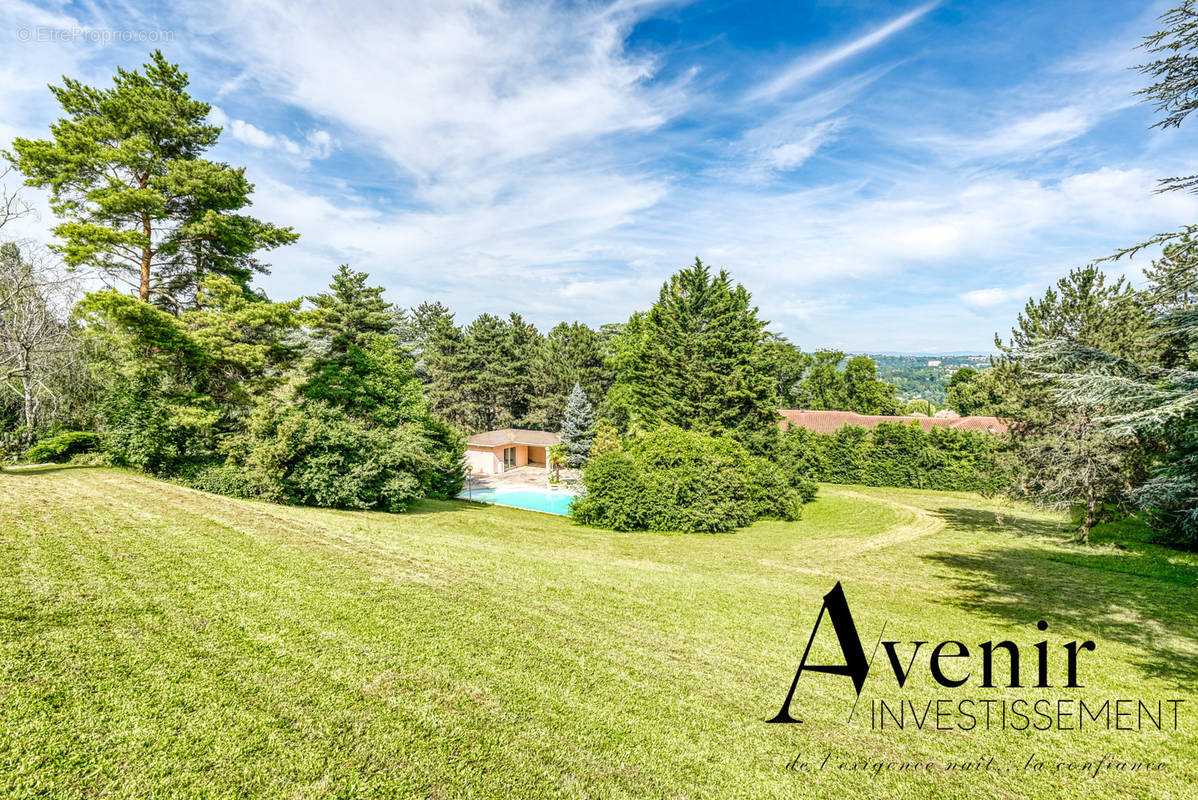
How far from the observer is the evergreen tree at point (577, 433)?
30.9 m

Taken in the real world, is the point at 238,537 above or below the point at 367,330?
below

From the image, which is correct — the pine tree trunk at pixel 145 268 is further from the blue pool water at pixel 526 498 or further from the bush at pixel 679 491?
the bush at pixel 679 491

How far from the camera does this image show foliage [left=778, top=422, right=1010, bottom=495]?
23922 millimetres

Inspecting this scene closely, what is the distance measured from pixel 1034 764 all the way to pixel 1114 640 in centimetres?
455

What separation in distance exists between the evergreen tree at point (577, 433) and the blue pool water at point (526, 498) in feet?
16.4

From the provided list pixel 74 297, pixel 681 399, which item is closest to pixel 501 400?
pixel 681 399

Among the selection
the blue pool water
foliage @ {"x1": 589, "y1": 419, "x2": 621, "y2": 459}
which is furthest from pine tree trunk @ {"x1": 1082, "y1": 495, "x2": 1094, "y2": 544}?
foliage @ {"x1": 589, "y1": 419, "x2": 621, "y2": 459}

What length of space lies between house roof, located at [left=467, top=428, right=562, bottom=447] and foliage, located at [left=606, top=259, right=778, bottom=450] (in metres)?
10.4

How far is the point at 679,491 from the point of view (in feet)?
51.6

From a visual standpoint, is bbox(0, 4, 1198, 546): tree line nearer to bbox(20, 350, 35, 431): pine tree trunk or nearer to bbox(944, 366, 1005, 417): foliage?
bbox(20, 350, 35, 431): pine tree trunk

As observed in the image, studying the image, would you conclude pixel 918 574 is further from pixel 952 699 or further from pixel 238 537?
pixel 238 537

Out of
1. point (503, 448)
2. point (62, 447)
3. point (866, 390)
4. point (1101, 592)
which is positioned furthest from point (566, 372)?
point (1101, 592)

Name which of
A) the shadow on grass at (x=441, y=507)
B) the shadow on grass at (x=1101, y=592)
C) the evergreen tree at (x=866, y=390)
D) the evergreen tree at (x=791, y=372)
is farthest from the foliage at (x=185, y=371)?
the evergreen tree at (x=866, y=390)

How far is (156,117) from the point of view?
45.3ft
